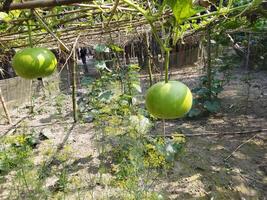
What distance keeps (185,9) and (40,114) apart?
6973 mm

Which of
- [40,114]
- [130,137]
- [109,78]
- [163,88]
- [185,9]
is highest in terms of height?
[185,9]

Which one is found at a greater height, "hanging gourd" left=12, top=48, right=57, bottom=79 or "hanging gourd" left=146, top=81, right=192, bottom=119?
"hanging gourd" left=12, top=48, right=57, bottom=79

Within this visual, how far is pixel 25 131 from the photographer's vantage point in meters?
5.78

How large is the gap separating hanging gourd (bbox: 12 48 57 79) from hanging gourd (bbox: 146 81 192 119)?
0.28 metres

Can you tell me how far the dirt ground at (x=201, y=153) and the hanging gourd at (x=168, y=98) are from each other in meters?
3.09

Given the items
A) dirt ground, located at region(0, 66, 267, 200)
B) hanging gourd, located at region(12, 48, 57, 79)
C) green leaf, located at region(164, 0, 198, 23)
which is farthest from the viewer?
dirt ground, located at region(0, 66, 267, 200)

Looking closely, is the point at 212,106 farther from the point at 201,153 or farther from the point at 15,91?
the point at 15,91

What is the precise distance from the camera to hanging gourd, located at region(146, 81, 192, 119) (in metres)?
0.73

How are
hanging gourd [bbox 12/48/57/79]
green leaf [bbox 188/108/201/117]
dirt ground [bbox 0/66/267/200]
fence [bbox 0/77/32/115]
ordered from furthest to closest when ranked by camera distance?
fence [bbox 0/77/32/115] → green leaf [bbox 188/108/201/117] → dirt ground [bbox 0/66/267/200] → hanging gourd [bbox 12/48/57/79]

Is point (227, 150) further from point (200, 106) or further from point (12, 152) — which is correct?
point (12, 152)

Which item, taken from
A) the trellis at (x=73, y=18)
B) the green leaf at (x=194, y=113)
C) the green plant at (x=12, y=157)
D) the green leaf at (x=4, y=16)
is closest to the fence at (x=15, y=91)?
the green plant at (x=12, y=157)

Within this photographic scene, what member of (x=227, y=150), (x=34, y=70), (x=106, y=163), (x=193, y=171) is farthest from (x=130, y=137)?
(x=34, y=70)

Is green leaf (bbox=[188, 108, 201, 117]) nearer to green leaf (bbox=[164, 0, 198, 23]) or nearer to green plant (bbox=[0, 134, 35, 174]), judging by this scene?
green plant (bbox=[0, 134, 35, 174])

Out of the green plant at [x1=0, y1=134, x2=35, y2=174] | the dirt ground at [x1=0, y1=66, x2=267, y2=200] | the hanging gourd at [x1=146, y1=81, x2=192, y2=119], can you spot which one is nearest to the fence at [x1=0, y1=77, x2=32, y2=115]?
the dirt ground at [x1=0, y1=66, x2=267, y2=200]
